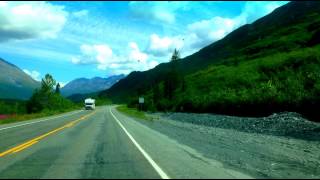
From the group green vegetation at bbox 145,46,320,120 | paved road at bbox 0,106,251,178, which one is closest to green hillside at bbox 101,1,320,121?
green vegetation at bbox 145,46,320,120

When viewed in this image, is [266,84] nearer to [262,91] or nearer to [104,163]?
[262,91]

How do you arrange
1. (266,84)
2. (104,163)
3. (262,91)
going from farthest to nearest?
1. (266,84)
2. (262,91)
3. (104,163)

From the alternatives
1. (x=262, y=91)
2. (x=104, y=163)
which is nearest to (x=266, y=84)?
(x=262, y=91)

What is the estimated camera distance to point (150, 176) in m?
11.0

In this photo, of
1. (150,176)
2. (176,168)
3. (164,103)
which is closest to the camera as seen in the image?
(150,176)

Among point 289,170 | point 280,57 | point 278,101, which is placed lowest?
point 289,170

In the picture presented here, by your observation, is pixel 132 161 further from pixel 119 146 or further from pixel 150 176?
pixel 119 146

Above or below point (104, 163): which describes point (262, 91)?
above

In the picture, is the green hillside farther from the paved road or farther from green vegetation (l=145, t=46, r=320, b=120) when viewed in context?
the paved road

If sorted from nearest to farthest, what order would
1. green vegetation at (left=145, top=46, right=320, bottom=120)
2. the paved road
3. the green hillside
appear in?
the paved road < green vegetation at (left=145, top=46, right=320, bottom=120) < the green hillside

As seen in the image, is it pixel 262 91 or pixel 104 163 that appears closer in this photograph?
pixel 104 163

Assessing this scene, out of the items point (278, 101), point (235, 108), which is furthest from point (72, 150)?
point (235, 108)

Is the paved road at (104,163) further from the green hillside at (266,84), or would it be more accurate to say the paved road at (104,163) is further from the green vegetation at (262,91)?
the green hillside at (266,84)

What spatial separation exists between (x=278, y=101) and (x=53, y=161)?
120 feet
